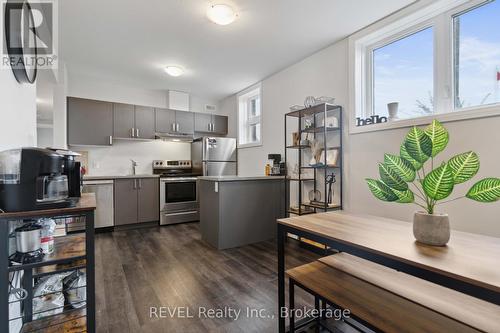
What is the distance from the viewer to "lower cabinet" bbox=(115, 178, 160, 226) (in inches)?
154

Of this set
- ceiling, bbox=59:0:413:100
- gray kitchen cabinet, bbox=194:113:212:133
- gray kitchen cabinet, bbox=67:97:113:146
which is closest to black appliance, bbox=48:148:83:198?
ceiling, bbox=59:0:413:100

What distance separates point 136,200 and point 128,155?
1.03 meters

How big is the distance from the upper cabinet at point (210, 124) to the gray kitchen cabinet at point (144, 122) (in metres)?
0.89

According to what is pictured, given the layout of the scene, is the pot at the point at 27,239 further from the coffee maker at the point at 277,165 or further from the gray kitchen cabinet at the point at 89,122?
the gray kitchen cabinet at the point at 89,122

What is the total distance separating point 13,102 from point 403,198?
212cm

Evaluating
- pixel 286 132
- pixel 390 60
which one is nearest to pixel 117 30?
pixel 286 132

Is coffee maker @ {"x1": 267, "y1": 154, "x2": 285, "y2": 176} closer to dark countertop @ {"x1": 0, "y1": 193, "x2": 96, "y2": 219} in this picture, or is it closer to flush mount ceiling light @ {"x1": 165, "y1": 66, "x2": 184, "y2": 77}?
flush mount ceiling light @ {"x1": 165, "y1": 66, "x2": 184, "y2": 77}

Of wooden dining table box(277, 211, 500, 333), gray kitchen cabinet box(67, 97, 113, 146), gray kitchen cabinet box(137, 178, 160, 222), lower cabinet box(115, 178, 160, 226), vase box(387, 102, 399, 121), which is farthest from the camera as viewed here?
gray kitchen cabinet box(137, 178, 160, 222)

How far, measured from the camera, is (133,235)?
367 cm

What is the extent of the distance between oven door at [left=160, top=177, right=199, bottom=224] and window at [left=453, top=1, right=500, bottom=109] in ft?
13.1

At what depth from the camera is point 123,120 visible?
423 cm

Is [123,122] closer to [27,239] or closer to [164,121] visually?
[164,121]

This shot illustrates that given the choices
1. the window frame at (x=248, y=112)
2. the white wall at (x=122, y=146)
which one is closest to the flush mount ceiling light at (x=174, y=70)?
the white wall at (x=122, y=146)

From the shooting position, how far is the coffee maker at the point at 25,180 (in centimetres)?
102
